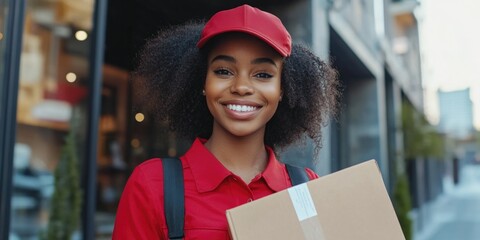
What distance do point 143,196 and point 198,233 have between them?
7.4 inches

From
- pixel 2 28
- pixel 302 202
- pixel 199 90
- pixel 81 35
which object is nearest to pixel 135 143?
pixel 81 35

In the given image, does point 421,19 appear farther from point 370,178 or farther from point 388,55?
point 370,178

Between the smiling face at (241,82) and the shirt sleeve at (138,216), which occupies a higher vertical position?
the smiling face at (241,82)

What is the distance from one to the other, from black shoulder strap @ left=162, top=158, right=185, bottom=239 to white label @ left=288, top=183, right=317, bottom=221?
1.03 ft

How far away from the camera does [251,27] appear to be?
1.38 metres

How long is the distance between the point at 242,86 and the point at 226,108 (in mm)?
95

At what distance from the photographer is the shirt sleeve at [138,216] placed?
128 centimetres

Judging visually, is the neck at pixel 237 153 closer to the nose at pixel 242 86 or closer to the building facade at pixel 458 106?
the nose at pixel 242 86

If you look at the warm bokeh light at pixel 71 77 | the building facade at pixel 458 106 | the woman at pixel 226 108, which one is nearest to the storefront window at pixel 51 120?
the warm bokeh light at pixel 71 77

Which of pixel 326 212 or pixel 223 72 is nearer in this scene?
pixel 326 212

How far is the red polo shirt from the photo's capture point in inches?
50.6

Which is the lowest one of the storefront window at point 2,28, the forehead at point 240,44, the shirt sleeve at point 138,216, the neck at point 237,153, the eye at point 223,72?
the shirt sleeve at point 138,216

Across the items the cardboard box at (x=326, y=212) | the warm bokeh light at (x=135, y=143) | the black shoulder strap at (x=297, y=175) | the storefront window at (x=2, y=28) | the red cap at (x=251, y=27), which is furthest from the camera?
the warm bokeh light at (x=135, y=143)

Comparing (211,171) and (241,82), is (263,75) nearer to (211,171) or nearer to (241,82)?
(241,82)
